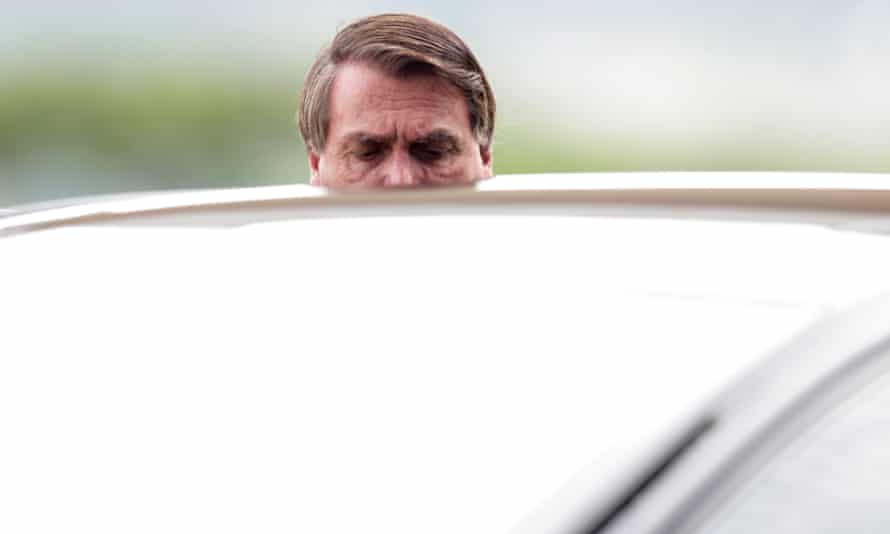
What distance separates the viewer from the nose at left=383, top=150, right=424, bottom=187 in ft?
7.97

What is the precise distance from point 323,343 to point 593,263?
7.1 inches

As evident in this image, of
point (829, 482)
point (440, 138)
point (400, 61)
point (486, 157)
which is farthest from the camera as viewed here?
point (486, 157)

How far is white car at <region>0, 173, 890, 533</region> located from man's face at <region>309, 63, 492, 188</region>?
62.8 inches

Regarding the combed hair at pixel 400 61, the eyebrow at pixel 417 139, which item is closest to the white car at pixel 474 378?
the eyebrow at pixel 417 139

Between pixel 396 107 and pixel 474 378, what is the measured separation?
2.03 meters

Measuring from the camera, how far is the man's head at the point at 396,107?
2.57 metres

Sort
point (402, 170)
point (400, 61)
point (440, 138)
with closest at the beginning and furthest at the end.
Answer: point (402, 170) → point (440, 138) → point (400, 61)

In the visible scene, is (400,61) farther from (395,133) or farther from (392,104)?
(395,133)

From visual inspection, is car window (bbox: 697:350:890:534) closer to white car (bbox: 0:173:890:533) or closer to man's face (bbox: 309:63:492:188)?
white car (bbox: 0:173:890:533)

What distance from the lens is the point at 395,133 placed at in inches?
101

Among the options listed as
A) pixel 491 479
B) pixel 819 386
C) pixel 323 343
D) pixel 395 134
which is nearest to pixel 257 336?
pixel 323 343

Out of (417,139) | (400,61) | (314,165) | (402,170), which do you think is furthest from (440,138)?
(314,165)

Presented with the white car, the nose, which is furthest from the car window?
the nose

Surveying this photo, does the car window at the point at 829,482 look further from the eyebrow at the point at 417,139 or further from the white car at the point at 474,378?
the eyebrow at the point at 417,139
